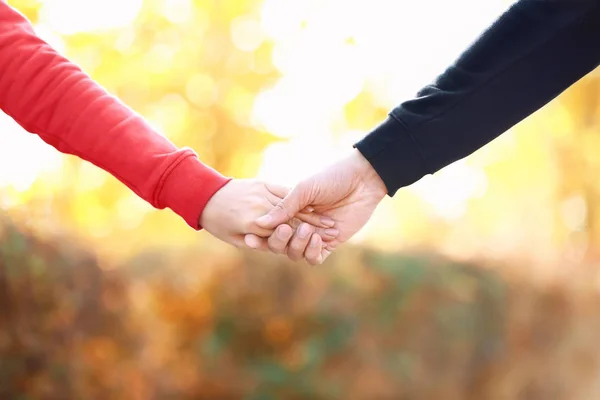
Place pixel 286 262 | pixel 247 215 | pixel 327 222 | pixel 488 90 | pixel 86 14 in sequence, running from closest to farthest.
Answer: pixel 488 90, pixel 247 215, pixel 327 222, pixel 286 262, pixel 86 14

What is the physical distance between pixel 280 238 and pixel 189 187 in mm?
268

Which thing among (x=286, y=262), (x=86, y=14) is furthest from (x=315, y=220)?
(x=86, y=14)

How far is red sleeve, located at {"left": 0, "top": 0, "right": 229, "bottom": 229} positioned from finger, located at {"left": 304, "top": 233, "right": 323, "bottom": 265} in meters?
0.29

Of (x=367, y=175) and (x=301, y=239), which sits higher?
(x=367, y=175)

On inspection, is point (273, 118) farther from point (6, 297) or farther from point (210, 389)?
point (6, 297)

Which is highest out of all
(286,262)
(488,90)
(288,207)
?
(488,90)

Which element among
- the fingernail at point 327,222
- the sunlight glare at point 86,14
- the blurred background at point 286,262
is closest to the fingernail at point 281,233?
the fingernail at point 327,222

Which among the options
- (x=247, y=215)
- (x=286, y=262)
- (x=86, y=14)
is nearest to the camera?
(x=247, y=215)

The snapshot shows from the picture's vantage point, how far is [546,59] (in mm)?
1671

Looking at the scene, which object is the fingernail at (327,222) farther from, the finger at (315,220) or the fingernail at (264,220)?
the fingernail at (264,220)

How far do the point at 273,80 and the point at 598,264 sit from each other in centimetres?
233

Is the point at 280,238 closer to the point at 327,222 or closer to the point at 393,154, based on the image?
the point at 327,222

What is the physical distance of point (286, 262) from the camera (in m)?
4.08

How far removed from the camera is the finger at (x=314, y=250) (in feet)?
6.41
